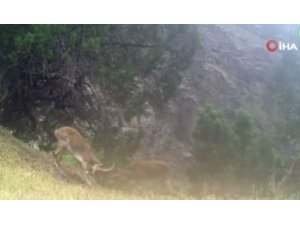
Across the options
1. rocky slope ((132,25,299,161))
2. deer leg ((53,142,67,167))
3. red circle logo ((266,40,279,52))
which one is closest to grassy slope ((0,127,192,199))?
deer leg ((53,142,67,167))

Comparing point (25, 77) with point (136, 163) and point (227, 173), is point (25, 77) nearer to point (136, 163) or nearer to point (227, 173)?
point (136, 163)

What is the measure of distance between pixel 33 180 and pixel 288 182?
6.55 ft

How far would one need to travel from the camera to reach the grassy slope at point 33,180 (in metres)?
5.48

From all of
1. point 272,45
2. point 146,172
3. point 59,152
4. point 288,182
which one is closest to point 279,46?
point 272,45

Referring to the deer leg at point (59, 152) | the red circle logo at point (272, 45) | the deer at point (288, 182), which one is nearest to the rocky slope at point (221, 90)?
the red circle logo at point (272, 45)

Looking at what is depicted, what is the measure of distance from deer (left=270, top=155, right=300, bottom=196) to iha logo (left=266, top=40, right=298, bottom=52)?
2.82 feet

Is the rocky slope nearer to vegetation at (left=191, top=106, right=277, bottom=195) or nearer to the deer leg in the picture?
vegetation at (left=191, top=106, right=277, bottom=195)

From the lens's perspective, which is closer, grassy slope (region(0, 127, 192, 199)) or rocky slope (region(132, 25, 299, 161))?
grassy slope (region(0, 127, 192, 199))

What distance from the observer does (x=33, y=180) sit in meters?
5.53

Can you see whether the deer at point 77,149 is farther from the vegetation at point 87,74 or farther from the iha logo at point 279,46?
the iha logo at point 279,46

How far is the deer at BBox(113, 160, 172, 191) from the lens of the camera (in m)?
5.62
